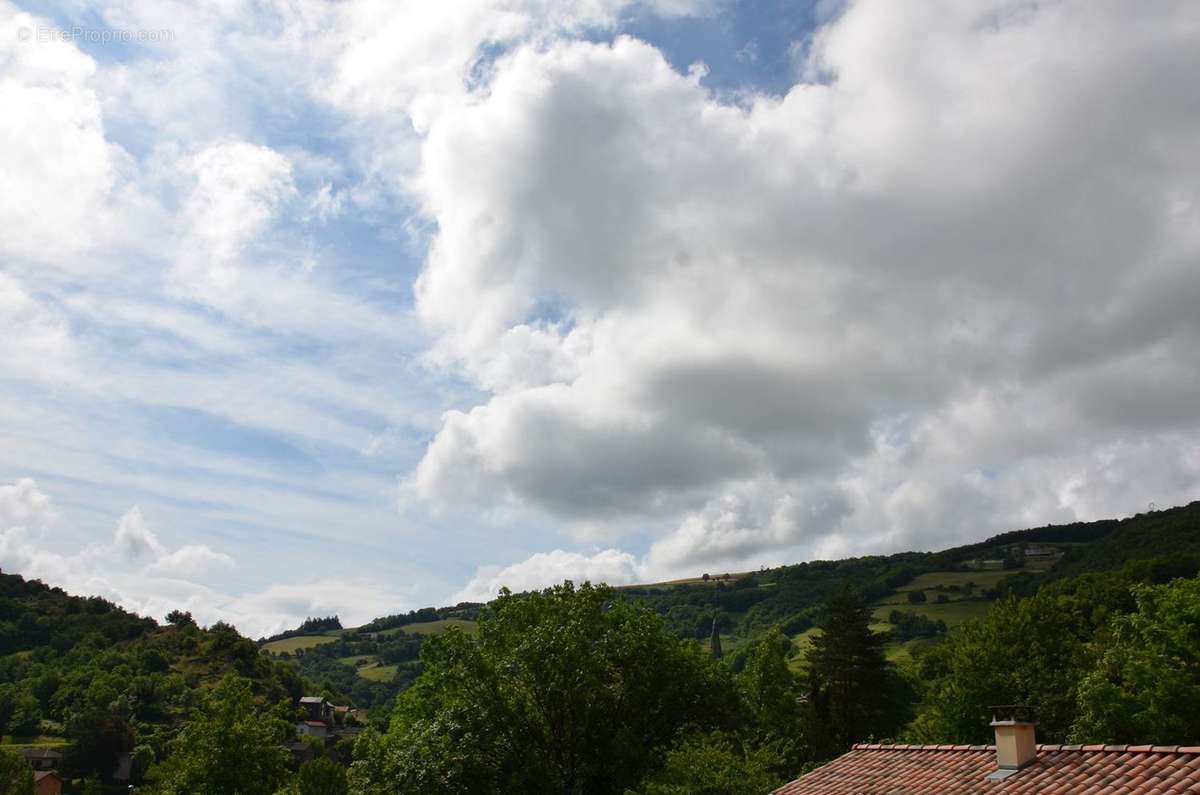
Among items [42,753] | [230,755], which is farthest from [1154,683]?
[42,753]

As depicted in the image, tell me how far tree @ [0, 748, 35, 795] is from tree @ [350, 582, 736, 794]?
40272mm

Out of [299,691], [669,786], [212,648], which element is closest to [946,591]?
[299,691]

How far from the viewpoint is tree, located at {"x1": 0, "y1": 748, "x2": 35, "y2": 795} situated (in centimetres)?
6456

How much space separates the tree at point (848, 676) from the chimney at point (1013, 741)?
39.5 m

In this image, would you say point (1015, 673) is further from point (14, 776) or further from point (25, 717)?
point (25, 717)

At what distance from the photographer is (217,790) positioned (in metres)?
42.2

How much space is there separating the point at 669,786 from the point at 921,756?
8587 mm

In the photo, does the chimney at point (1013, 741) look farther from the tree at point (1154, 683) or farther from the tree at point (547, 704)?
the tree at point (547, 704)

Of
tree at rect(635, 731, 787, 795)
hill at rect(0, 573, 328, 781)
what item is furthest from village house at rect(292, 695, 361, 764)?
tree at rect(635, 731, 787, 795)

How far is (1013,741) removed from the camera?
1873 cm

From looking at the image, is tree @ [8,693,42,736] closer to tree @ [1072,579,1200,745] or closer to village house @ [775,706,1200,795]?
tree @ [1072,579,1200,745]

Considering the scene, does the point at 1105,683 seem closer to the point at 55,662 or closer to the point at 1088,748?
the point at 1088,748

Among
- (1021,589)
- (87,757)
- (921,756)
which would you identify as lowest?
(87,757)

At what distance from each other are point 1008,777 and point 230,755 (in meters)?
36.3
